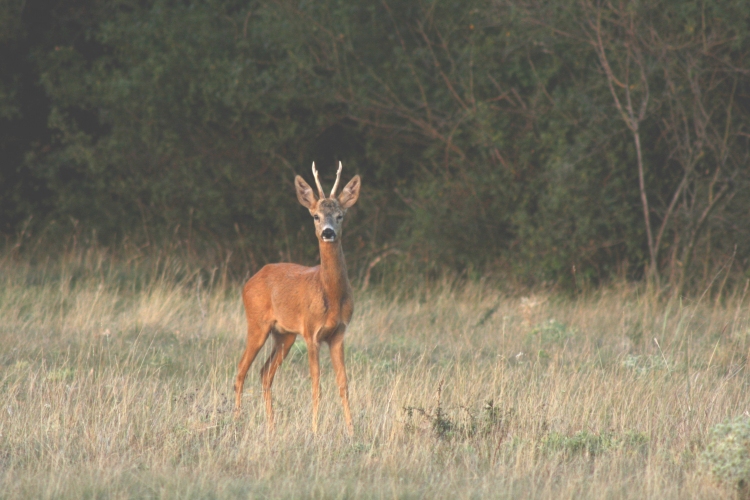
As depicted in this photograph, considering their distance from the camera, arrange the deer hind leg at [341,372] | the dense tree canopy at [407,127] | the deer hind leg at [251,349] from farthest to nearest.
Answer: the dense tree canopy at [407,127] → the deer hind leg at [251,349] → the deer hind leg at [341,372]

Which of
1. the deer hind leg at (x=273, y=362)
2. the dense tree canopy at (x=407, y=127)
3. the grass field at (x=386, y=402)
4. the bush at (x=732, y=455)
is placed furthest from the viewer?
the dense tree canopy at (x=407, y=127)

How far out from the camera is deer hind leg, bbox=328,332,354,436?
5.74 m

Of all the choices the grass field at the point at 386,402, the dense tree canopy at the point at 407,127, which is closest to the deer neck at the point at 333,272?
the grass field at the point at 386,402

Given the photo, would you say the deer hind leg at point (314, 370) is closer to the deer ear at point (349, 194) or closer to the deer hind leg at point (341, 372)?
the deer hind leg at point (341, 372)

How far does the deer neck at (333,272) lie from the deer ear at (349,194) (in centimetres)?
27

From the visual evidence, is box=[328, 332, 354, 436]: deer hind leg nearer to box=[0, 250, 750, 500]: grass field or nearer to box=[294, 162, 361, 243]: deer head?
box=[0, 250, 750, 500]: grass field

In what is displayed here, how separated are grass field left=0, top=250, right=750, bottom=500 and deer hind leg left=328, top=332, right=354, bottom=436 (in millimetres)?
117

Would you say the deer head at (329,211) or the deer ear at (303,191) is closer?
the deer head at (329,211)

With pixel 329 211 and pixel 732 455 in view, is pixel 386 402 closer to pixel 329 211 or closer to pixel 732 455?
pixel 329 211

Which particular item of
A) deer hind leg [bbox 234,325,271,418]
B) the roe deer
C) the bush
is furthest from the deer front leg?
the bush

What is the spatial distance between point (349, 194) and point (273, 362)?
1.32 meters

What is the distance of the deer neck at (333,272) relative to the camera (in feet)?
19.7

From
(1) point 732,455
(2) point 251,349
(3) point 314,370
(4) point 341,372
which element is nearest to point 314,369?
(3) point 314,370

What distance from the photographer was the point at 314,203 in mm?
6062
